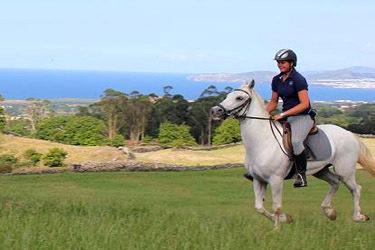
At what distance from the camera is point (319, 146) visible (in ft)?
30.2

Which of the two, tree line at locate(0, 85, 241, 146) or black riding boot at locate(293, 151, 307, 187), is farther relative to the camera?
tree line at locate(0, 85, 241, 146)

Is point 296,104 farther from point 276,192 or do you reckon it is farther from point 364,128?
point 364,128

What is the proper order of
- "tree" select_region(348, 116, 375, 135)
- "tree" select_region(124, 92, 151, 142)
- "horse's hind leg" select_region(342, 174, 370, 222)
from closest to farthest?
"horse's hind leg" select_region(342, 174, 370, 222) → "tree" select_region(348, 116, 375, 135) → "tree" select_region(124, 92, 151, 142)

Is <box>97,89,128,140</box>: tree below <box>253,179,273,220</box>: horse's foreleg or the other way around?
below

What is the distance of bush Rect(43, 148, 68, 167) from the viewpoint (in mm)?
23903

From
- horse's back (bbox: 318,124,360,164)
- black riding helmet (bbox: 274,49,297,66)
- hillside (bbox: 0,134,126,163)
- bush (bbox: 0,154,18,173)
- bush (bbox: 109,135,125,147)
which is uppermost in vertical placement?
black riding helmet (bbox: 274,49,297,66)

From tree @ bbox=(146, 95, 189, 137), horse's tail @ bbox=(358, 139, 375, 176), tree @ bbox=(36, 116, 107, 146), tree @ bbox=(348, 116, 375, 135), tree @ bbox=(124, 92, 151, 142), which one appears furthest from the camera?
tree @ bbox=(146, 95, 189, 137)

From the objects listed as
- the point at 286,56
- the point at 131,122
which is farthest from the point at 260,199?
the point at 131,122

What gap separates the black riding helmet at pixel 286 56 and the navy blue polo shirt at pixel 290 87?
19 centimetres

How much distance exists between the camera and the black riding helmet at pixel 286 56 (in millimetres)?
8844

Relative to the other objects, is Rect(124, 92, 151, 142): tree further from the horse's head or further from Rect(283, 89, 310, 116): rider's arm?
Rect(283, 89, 310, 116): rider's arm

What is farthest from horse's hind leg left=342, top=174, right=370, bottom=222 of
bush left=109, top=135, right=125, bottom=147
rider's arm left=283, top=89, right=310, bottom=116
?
bush left=109, top=135, right=125, bottom=147

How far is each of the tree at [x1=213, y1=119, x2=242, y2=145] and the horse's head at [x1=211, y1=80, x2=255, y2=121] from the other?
24.4 metres

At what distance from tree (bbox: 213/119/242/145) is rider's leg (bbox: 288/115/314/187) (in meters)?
24.5
